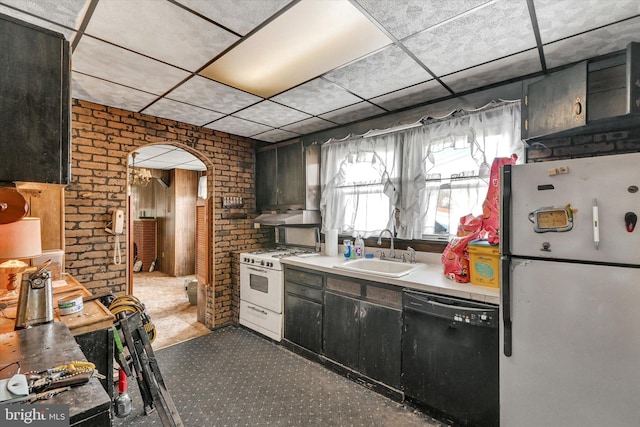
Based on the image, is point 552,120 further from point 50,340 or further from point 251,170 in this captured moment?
point 251,170

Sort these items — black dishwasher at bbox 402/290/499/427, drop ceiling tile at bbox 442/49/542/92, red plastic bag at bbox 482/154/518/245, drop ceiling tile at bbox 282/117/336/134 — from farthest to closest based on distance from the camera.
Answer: drop ceiling tile at bbox 282/117/336/134 < red plastic bag at bbox 482/154/518/245 < drop ceiling tile at bbox 442/49/542/92 < black dishwasher at bbox 402/290/499/427

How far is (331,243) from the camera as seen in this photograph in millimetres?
3646

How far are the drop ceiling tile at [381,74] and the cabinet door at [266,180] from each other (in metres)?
1.92

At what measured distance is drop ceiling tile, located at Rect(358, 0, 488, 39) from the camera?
60.5 inches

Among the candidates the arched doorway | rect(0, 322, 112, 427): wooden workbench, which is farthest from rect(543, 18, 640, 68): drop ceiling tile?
the arched doorway

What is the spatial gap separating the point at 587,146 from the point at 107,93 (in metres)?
4.02

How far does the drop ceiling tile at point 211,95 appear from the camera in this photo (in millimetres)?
2527

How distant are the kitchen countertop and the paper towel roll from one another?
0.23 metres

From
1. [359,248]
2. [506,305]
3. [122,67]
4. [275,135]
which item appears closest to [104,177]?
[122,67]

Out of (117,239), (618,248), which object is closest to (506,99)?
(618,248)

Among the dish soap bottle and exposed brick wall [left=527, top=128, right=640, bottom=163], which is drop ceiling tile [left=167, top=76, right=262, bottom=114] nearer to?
the dish soap bottle

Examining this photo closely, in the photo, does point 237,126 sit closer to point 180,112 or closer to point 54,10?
point 180,112

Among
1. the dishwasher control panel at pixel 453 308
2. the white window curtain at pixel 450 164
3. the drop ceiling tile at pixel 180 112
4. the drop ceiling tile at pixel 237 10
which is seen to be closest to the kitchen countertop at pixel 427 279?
the dishwasher control panel at pixel 453 308

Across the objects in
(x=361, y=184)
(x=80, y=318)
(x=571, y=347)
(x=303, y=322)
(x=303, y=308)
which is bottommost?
(x=303, y=322)
